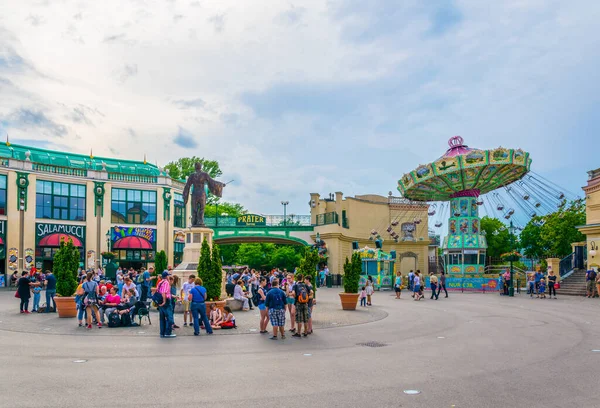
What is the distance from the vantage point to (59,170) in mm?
43031

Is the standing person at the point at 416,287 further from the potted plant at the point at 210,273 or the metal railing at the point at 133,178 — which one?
the metal railing at the point at 133,178

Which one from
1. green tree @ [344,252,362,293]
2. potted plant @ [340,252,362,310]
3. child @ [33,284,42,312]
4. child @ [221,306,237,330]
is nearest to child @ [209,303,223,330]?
child @ [221,306,237,330]

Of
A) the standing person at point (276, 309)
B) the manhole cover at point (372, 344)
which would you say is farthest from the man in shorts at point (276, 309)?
A: the manhole cover at point (372, 344)

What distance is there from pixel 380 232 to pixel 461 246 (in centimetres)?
1469

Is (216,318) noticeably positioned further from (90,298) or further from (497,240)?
(497,240)

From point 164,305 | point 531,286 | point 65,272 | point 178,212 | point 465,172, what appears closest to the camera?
point 164,305

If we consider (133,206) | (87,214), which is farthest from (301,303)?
(133,206)

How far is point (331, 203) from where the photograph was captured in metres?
52.7

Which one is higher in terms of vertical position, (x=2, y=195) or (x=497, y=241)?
(x=2, y=195)

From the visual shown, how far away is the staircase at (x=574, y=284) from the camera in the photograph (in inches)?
1248

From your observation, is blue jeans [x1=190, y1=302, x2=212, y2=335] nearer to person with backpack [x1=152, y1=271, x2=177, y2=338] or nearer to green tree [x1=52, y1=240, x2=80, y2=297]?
person with backpack [x1=152, y1=271, x2=177, y2=338]

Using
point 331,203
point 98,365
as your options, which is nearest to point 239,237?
point 331,203

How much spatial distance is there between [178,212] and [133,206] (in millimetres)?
4801

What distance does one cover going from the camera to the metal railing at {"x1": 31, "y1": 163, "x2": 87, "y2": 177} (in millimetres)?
41572
